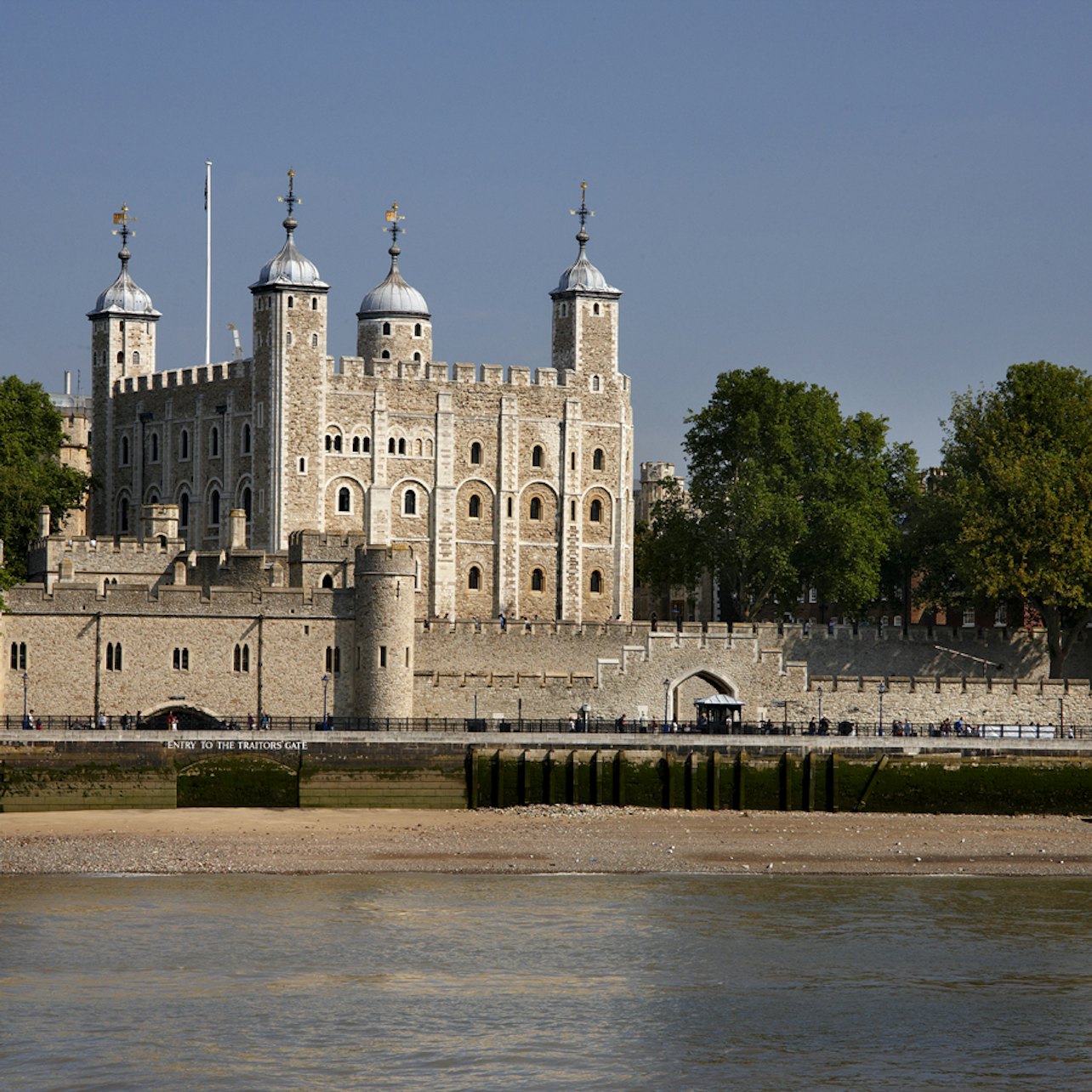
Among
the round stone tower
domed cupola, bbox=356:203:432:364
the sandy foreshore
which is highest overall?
domed cupola, bbox=356:203:432:364

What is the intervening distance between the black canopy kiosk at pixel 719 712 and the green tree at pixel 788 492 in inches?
425

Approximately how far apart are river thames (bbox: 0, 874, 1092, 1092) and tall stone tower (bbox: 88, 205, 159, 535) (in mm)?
47951

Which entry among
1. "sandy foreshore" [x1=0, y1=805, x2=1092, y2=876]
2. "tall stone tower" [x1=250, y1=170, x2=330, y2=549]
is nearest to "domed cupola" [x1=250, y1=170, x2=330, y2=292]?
"tall stone tower" [x1=250, y1=170, x2=330, y2=549]

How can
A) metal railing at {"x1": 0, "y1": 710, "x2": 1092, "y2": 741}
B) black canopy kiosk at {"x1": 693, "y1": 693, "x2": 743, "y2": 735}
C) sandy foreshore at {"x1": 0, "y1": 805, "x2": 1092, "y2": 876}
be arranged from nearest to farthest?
sandy foreshore at {"x1": 0, "y1": 805, "x2": 1092, "y2": 876} < metal railing at {"x1": 0, "y1": 710, "x2": 1092, "y2": 741} < black canopy kiosk at {"x1": 693, "y1": 693, "x2": 743, "y2": 735}

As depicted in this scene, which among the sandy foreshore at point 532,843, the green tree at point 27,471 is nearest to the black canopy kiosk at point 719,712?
the sandy foreshore at point 532,843

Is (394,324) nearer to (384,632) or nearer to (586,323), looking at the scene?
(586,323)

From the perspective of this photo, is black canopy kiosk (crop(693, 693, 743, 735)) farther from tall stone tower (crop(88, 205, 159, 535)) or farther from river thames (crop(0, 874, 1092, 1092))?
tall stone tower (crop(88, 205, 159, 535))

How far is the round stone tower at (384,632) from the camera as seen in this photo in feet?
204

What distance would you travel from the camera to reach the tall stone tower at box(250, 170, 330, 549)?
8144 cm

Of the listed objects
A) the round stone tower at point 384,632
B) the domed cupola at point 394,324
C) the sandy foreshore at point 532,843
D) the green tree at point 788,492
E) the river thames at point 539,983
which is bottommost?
the river thames at point 539,983

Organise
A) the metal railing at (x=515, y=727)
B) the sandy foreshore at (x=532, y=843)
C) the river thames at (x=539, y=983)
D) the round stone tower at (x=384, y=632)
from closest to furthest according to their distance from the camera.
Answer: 1. the river thames at (x=539, y=983)
2. the sandy foreshore at (x=532, y=843)
3. the metal railing at (x=515, y=727)
4. the round stone tower at (x=384, y=632)

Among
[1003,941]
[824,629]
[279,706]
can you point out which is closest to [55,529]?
[279,706]

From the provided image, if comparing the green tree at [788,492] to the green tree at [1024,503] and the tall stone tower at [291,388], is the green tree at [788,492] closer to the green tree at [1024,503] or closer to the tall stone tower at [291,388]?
the green tree at [1024,503]

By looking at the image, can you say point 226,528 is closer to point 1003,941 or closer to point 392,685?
point 392,685
